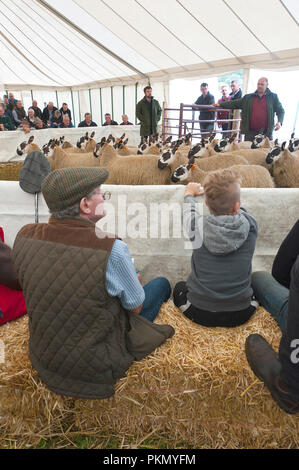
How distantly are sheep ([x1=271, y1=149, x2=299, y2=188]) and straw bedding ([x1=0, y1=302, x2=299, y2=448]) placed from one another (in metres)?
3.13

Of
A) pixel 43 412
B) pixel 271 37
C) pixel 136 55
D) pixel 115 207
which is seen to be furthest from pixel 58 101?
pixel 43 412

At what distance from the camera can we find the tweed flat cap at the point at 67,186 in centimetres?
127

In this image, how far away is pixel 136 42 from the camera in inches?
368

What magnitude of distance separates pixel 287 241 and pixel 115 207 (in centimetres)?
139

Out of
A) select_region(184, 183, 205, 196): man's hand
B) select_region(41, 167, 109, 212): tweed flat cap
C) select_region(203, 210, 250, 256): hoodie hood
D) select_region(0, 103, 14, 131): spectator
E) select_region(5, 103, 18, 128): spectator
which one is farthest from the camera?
select_region(5, 103, 18, 128): spectator

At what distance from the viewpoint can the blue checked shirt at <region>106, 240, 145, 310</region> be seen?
4.08 feet

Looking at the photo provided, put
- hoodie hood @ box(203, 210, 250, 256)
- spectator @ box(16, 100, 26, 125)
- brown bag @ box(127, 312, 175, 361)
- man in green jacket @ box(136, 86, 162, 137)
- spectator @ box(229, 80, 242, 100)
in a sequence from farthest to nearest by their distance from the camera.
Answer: spectator @ box(16, 100, 26, 125) → man in green jacket @ box(136, 86, 162, 137) → spectator @ box(229, 80, 242, 100) → hoodie hood @ box(203, 210, 250, 256) → brown bag @ box(127, 312, 175, 361)

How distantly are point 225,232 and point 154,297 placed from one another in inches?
24.2

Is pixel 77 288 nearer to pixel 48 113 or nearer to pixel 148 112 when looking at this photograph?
pixel 148 112

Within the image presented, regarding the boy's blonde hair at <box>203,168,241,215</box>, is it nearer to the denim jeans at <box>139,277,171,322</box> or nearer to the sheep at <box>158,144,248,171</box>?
the denim jeans at <box>139,277,171,322</box>

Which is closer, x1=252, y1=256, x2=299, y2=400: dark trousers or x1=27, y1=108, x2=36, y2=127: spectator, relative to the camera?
x1=252, y1=256, x2=299, y2=400: dark trousers

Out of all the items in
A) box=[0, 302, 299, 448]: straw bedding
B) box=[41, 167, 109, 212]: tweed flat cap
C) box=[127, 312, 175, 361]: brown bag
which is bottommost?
box=[0, 302, 299, 448]: straw bedding

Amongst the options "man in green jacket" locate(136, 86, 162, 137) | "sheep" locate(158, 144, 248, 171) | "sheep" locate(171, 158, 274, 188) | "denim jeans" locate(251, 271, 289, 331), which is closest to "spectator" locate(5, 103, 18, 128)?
"man in green jacket" locate(136, 86, 162, 137)
